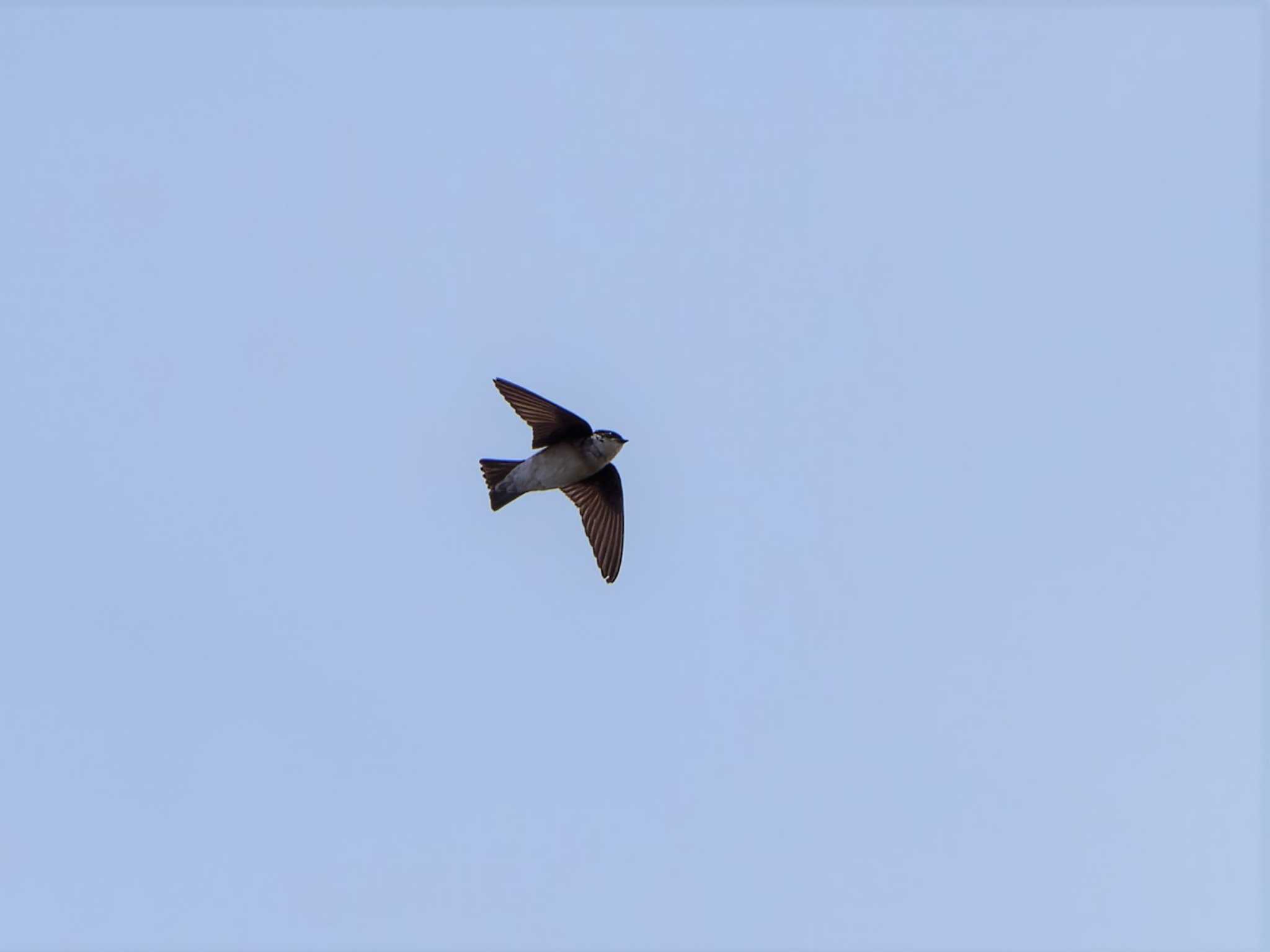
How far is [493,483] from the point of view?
16.6 metres

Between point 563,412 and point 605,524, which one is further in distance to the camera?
point 605,524

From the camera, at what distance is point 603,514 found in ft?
56.9

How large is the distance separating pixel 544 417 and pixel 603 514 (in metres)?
1.43

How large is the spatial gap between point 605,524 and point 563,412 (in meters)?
1.51

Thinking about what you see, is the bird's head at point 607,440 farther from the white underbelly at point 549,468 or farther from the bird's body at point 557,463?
the white underbelly at point 549,468

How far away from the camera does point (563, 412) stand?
16.2 metres

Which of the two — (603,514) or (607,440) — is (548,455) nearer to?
(607,440)

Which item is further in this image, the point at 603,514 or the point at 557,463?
the point at 603,514

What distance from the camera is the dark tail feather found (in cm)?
1650

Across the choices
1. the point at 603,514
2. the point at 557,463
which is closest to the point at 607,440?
the point at 557,463

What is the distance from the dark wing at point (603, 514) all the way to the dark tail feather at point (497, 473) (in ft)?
2.47

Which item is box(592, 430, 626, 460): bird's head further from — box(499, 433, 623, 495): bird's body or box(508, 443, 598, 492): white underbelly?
box(508, 443, 598, 492): white underbelly

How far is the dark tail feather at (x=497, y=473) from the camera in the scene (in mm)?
16500

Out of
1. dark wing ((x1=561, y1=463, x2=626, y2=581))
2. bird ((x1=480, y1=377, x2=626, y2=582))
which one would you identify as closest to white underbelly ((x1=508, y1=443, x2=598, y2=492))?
bird ((x1=480, y1=377, x2=626, y2=582))
